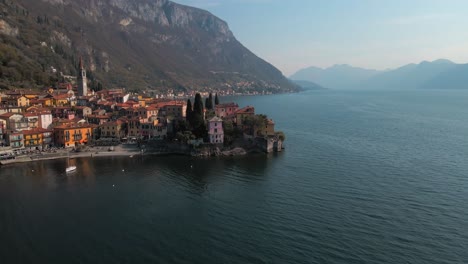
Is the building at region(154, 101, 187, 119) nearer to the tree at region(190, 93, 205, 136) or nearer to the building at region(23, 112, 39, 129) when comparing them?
the tree at region(190, 93, 205, 136)

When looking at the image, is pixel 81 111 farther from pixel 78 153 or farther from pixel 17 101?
pixel 78 153

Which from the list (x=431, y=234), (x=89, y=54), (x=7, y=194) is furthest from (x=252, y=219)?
(x=89, y=54)

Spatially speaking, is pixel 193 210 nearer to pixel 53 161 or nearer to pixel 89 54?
pixel 53 161

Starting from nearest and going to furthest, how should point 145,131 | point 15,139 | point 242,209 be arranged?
point 242,209 → point 15,139 → point 145,131

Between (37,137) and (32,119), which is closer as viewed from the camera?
(37,137)

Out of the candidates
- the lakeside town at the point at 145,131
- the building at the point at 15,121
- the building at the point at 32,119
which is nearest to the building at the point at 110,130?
the lakeside town at the point at 145,131

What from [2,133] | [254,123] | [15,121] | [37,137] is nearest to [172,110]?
[254,123]
